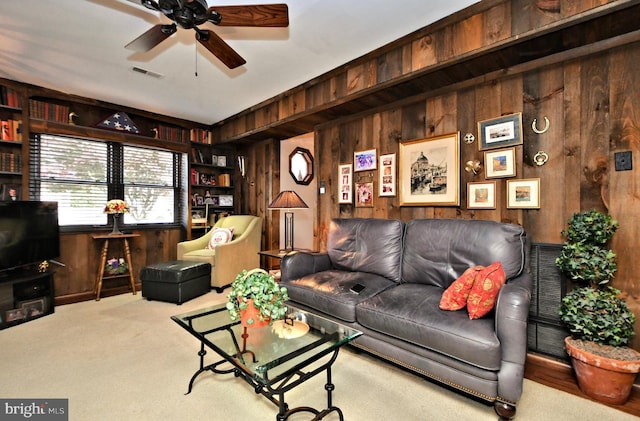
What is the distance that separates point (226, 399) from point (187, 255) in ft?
8.70

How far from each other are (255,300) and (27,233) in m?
3.12

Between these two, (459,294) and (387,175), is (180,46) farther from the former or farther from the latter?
(459,294)

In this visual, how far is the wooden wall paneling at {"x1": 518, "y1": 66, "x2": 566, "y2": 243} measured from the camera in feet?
6.99

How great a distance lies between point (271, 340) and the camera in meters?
1.60

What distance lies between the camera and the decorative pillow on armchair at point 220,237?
4191mm

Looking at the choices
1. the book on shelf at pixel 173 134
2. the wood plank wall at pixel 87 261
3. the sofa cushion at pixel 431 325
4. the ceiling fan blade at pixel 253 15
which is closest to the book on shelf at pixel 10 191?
the wood plank wall at pixel 87 261

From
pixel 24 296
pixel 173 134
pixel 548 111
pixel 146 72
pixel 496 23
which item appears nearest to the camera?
pixel 496 23

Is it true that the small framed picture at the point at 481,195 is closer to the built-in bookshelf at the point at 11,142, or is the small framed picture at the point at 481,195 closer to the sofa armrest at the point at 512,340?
the sofa armrest at the point at 512,340

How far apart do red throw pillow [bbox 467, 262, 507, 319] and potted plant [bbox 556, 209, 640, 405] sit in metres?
0.53

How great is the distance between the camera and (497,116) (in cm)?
240

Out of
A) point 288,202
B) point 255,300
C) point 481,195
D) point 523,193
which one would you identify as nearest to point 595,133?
point 523,193

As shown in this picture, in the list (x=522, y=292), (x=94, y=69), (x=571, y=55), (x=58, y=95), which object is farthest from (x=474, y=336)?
(x=58, y=95)

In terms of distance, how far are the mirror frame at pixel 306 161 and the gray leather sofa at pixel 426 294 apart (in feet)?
7.46

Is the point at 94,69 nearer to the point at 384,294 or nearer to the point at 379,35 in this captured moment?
the point at 379,35
